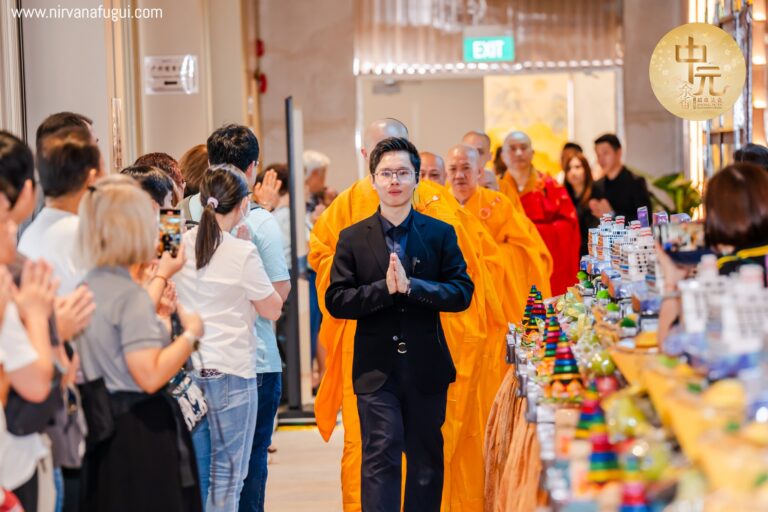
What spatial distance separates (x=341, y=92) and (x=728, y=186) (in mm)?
8054

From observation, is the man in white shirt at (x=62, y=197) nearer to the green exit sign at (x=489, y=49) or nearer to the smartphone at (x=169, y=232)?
the smartphone at (x=169, y=232)

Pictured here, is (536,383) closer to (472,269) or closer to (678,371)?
(678,371)

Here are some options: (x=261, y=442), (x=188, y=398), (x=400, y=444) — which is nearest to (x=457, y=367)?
(x=400, y=444)

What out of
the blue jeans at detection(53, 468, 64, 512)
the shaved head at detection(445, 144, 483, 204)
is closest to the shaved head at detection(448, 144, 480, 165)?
the shaved head at detection(445, 144, 483, 204)

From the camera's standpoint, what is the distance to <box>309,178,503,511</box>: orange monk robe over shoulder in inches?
188

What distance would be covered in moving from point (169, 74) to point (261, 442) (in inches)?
150

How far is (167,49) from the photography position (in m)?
7.82

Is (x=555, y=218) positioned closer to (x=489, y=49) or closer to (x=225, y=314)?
(x=489, y=49)

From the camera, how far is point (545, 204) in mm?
7617

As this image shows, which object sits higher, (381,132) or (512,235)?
(381,132)

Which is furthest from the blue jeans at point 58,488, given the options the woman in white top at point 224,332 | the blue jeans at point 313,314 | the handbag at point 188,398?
the blue jeans at point 313,314

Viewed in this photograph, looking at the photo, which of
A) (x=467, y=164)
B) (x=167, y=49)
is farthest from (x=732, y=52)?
(x=167, y=49)

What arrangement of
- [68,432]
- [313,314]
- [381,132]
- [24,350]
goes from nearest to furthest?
1. [24,350]
2. [68,432]
3. [381,132]
4. [313,314]

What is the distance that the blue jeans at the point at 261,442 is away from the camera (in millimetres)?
4387
